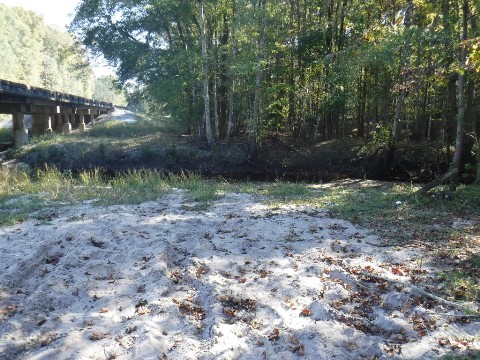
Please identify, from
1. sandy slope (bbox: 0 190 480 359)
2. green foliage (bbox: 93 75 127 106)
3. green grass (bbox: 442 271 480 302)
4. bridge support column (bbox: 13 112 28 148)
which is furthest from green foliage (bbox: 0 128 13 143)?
green foliage (bbox: 93 75 127 106)

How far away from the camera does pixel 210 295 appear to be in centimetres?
458

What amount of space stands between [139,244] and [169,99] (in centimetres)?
1573

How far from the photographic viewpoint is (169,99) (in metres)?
20.7

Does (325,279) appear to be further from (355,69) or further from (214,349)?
(355,69)

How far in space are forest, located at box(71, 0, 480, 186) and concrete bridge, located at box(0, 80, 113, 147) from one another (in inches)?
203

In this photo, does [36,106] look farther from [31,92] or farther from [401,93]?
[401,93]

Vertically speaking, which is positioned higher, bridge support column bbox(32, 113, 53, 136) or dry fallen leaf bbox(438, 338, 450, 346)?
bridge support column bbox(32, 113, 53, 136)

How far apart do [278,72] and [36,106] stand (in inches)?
592

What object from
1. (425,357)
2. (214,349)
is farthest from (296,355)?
(425,357)

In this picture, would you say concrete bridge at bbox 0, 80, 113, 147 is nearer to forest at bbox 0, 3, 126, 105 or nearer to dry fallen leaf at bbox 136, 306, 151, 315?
dry fallen leaf at bbox 136, 306, 151, 315

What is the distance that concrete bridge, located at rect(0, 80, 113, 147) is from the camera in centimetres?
1830

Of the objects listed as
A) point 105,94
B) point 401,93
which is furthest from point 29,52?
point 401,93

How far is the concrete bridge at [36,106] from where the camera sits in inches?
720

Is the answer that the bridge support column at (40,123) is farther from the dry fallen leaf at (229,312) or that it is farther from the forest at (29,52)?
the dry fallen leaf at (229,312)
